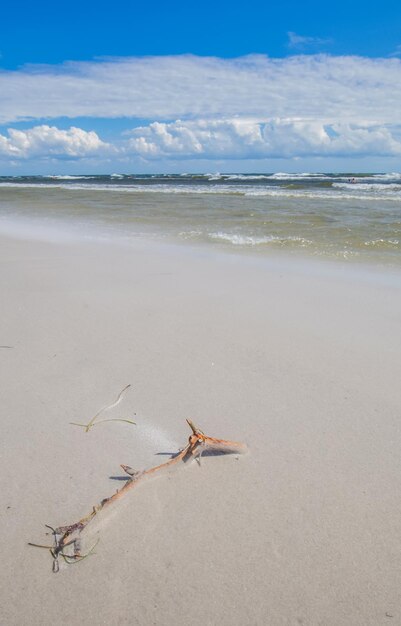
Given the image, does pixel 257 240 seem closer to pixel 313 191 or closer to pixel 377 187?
pixel 313 191

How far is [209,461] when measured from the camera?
1997 mm

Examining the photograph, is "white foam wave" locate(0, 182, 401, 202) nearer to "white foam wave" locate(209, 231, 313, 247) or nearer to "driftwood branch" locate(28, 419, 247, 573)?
"white foam wave" locate(209, 231, 313, 247)

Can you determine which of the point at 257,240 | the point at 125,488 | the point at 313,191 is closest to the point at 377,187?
the point at 313,191

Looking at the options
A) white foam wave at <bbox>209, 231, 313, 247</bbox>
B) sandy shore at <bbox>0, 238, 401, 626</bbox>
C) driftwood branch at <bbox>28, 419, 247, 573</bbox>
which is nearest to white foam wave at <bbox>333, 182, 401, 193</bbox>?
white foam wave at <bbox>209, 231, 313, 247</bbox>

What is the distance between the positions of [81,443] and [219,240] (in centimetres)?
623

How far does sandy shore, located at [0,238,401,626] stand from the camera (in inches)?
56.9

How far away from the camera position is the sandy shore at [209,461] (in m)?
1.44

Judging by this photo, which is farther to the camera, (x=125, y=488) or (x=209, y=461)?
(x=209, y=461)

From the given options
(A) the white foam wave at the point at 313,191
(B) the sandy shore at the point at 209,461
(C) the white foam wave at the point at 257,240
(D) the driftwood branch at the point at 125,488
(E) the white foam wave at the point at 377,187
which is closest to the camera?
(B) the sandy shore at the point at 209,461

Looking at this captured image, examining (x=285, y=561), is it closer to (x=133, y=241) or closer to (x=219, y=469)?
(x=219, y=469)

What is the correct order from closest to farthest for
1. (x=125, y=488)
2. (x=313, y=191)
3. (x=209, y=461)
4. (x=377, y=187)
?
1. (x=125, y=488)
2. (x=209, y=461)
3. (x=313, y=191)
4. (x=377, y=187)

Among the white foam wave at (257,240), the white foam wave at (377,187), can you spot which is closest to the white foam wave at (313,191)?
the white foam wave at (377,187)

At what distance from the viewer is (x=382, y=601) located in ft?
4.68

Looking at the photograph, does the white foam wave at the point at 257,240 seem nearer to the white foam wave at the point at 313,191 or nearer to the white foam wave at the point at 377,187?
the white foam wave at the point at 313,191
